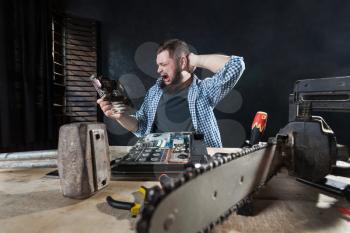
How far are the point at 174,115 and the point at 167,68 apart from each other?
1.50 feet

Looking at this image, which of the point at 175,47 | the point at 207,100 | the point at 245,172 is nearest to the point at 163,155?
the point at 245,172

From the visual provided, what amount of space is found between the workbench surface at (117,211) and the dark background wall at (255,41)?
1.54 meters

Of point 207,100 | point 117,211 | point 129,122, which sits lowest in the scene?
point 117,211

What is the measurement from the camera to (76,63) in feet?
8.61

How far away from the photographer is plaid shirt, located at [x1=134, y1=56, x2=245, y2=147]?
2.15 metres

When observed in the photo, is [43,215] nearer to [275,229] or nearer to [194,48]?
[275,229]

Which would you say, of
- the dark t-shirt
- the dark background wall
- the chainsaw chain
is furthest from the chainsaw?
the dark background wall

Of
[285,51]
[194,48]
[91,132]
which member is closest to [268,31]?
[285,51]

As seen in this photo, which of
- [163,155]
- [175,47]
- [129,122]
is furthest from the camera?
[175,47]

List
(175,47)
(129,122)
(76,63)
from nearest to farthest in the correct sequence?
(129,122) < (175,47) < (76,63)

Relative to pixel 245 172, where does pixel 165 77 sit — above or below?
above

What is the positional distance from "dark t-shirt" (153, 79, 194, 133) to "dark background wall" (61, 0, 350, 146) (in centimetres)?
31

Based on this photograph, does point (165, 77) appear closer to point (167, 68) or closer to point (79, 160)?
point (167, 68)

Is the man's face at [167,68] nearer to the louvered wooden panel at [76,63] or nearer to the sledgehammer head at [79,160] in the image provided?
the louvered wooden panel at [76,63]
